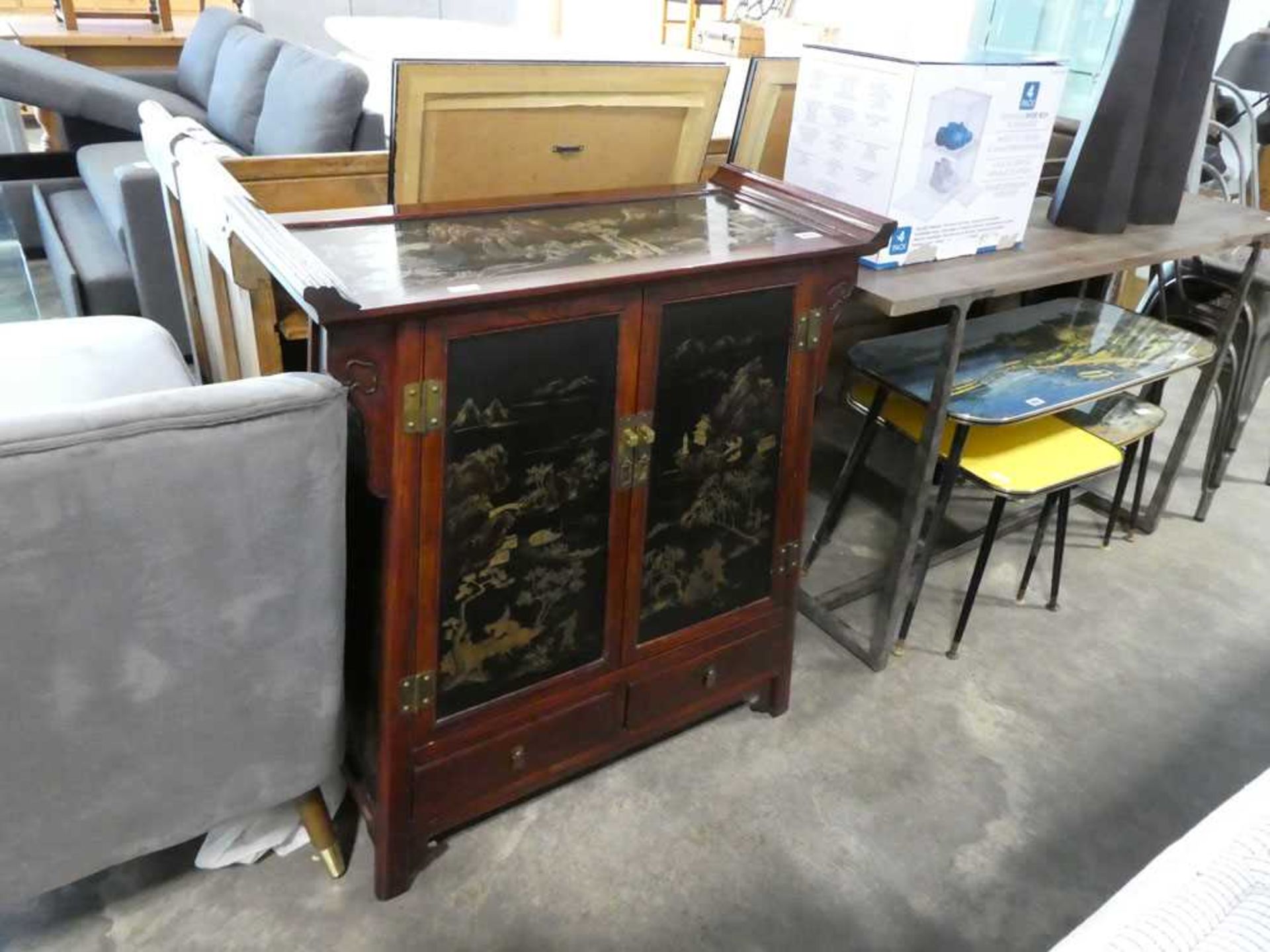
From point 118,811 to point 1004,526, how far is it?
6.62ft

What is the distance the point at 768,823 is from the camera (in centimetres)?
158

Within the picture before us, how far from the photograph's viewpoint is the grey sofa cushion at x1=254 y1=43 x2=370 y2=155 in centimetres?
291

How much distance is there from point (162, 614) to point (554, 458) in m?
0.51

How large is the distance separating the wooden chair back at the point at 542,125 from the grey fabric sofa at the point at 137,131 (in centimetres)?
150

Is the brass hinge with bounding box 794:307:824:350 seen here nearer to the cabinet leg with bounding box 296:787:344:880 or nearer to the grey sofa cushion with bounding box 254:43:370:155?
the cabinet leg with bounding box 296:787:344:880

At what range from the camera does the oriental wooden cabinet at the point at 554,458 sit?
113cm

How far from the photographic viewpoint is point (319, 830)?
1.42m

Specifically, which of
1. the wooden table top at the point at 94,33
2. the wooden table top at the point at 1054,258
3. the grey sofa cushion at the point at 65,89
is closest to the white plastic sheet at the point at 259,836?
the wooden table top at the point at 1054,258

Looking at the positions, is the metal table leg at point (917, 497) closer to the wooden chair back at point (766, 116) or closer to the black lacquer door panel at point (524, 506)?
the wooden chair back at point (766, 116)

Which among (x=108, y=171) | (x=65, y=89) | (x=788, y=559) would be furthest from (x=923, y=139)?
(x=65, y=89)

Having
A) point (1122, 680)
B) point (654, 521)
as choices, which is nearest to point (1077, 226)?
point (1122, 680)

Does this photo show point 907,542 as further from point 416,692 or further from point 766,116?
point 416,692

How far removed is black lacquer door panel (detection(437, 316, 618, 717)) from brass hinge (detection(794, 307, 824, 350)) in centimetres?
33

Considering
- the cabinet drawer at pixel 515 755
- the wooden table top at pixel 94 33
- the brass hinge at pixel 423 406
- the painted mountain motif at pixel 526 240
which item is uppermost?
the wooden table top at pixel 94 33
